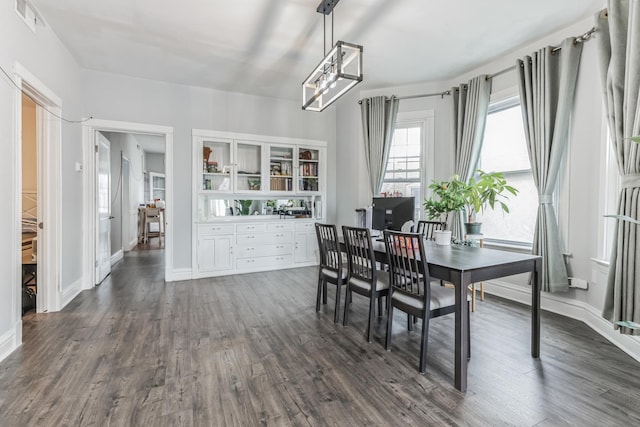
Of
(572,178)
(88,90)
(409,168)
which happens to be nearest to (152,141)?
(88,90)

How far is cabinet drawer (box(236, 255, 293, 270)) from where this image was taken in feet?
16.5

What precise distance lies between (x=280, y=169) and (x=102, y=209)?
107 inches

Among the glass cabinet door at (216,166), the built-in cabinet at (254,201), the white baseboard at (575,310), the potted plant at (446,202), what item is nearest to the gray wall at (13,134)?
the built-in cabinet at (254,201)

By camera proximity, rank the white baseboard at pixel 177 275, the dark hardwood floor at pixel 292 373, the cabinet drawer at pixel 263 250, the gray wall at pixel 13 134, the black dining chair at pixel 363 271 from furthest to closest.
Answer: the cabinet drawer at pixel 263 250
the white baseboard at pixel 177 275
the black dining chair at pixel 363 271
the gray wall at pixel 13 134
the dark hardwood floor at pixel 292 373

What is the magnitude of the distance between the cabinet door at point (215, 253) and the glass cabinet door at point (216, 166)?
787mm

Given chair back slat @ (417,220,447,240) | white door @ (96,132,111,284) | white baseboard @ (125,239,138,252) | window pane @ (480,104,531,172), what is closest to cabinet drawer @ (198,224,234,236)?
white door @ (96,132,111,284)

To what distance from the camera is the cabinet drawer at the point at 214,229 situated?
477 centimetres

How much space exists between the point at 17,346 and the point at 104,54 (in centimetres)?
319

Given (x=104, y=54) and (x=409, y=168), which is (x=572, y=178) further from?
(x=104, y=54)

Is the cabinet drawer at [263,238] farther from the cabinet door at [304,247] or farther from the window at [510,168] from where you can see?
the window at [510,168]

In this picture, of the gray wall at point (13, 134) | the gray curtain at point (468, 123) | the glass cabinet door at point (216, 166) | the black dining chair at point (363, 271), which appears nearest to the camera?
the gray wall at point (13, 134)

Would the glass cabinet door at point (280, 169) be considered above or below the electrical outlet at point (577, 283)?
above

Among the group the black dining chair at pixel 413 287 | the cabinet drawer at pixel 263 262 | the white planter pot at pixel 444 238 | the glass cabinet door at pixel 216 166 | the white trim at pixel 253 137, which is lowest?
the cabinet drawer at pixel 263 262

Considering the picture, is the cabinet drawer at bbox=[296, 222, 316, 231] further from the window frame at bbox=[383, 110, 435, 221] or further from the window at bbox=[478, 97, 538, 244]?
the window at bbox=[478, 97, 538, 244]
